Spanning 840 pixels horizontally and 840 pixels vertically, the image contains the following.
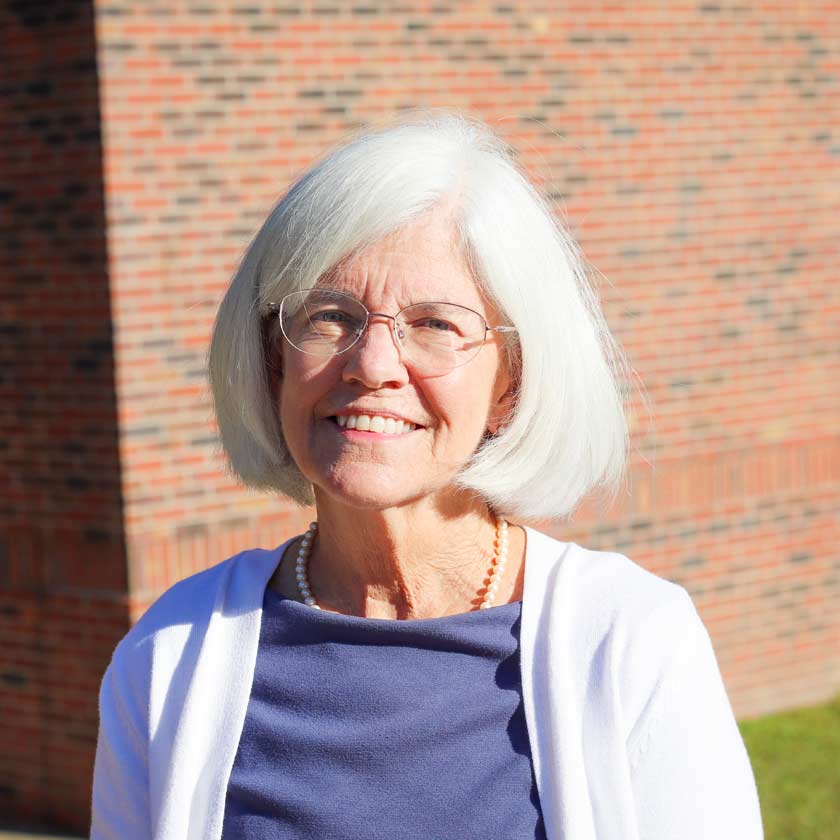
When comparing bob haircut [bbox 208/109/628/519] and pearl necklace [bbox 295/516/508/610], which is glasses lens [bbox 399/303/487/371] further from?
pearl necklace [bbox 295/516/508/610]

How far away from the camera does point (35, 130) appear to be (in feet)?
19.1

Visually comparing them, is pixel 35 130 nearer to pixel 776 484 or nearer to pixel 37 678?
pixel 37 678

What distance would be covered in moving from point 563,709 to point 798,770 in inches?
188

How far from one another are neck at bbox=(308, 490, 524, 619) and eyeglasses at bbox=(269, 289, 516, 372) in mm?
309

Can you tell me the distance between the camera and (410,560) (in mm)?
2471

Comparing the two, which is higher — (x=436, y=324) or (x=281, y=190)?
(x=436, y=324)

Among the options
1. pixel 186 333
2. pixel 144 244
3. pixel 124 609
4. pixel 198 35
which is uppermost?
pixel 198 35

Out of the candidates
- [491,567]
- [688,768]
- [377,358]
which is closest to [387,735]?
[491,567]

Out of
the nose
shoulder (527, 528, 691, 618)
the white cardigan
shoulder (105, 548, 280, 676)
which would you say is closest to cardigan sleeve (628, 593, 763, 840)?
the white cardigan

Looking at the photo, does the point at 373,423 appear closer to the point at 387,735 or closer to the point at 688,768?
the point at 387,735

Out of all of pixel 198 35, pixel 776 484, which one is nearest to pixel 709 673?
pixel 198 35

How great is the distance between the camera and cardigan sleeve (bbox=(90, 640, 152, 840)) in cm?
238

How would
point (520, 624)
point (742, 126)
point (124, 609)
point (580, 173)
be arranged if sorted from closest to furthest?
point (520, 624)
point (124, 609)
point (580, 173)
point (742, 126)

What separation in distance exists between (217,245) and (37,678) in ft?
7.07
